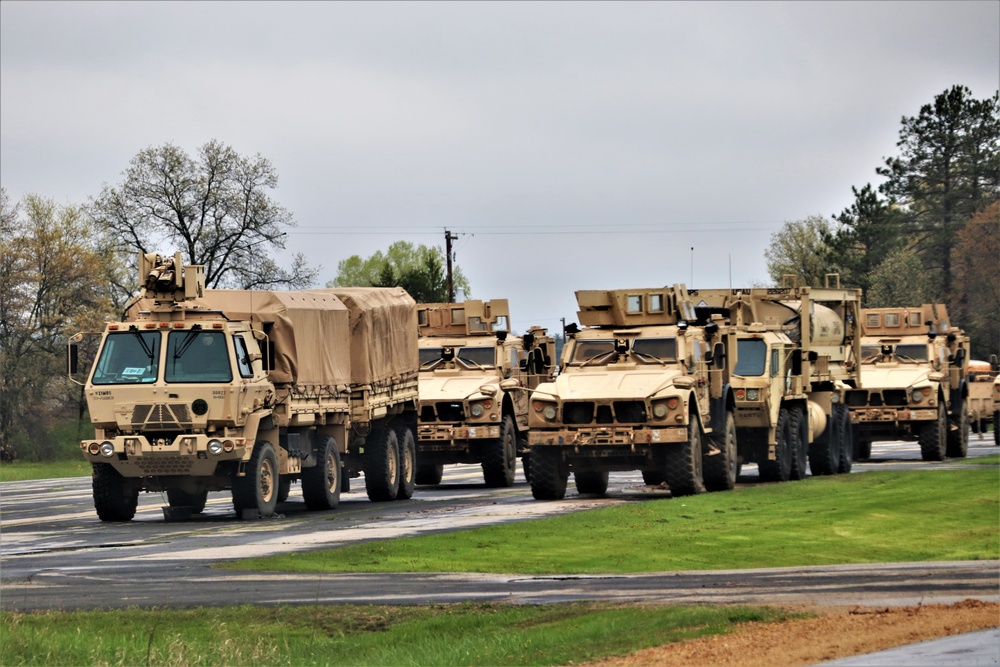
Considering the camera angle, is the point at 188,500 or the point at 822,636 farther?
the point at 188,500

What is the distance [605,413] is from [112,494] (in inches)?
284

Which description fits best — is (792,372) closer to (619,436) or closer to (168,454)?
(619,436)

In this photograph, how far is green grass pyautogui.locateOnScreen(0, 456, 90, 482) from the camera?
45.9m

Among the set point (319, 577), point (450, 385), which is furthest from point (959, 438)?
point (319, 577)

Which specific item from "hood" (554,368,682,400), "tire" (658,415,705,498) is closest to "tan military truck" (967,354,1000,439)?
"tire" (658,415,705,498)

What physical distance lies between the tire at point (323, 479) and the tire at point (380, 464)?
1.82 metres

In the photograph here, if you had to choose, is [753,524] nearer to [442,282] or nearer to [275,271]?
[275,271]

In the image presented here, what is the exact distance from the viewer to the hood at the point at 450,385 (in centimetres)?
3109

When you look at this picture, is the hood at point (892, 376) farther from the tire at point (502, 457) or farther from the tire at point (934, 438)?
the tire at point (502, 457)

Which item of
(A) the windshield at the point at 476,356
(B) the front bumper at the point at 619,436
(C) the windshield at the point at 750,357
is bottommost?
(B) the front bumper at the point at 619,436

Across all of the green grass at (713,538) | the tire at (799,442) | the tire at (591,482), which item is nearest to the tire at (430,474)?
the tire at (591,482)

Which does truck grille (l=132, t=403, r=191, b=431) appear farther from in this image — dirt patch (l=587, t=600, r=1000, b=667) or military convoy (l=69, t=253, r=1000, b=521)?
dirt patch (l=587, t=600, r=1000, b=667)

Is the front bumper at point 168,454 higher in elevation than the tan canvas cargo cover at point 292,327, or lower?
lower

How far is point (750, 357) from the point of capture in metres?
30.4
